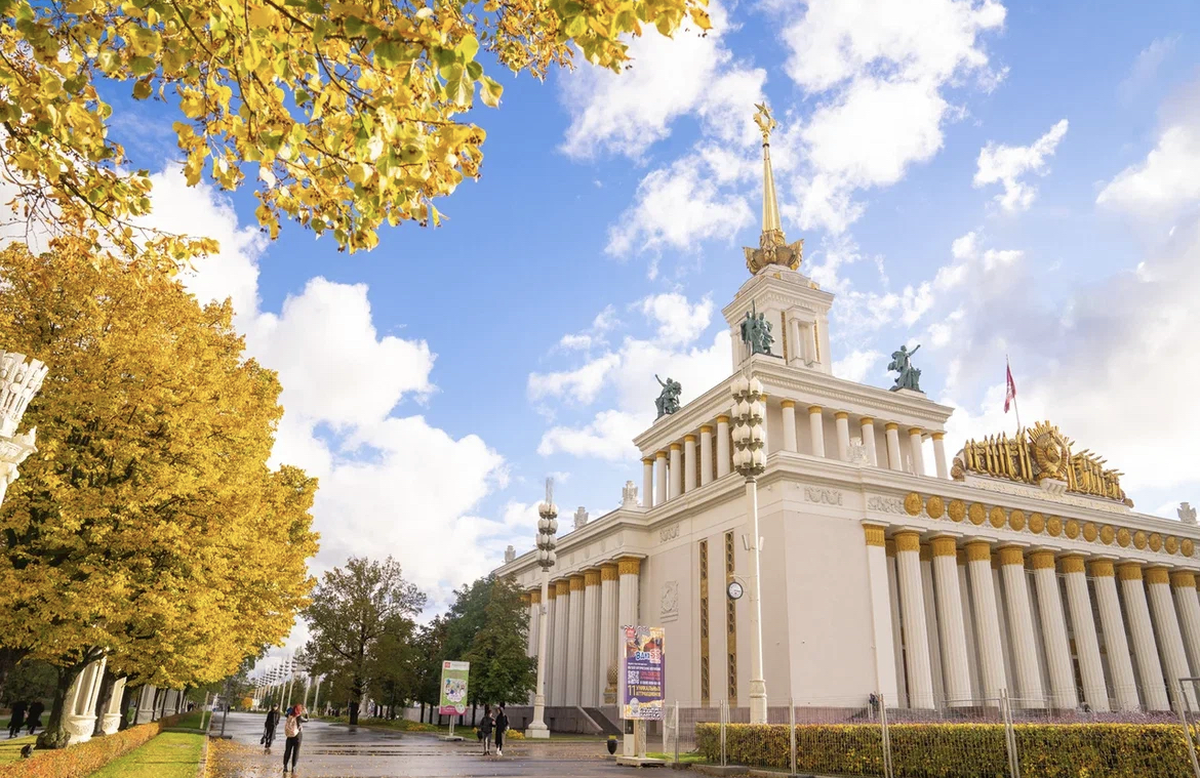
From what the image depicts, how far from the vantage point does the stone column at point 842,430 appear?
3891 cm

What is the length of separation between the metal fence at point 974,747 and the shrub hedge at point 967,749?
0.02 m

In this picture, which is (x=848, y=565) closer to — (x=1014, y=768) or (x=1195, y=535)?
(x=1014, y=768)

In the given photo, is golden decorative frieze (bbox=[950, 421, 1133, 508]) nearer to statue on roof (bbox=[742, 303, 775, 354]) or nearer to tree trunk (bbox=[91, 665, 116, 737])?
statue on roof (bbox=[742, 303, 775, 354])

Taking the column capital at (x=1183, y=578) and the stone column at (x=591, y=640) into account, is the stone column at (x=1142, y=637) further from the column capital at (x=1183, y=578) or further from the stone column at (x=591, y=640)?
the stone column at (x=591, y=640)

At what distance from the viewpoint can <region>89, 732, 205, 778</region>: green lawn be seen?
13570mm

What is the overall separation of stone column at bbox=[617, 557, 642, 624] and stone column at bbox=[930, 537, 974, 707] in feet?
47.4

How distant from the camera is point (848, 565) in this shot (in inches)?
1225

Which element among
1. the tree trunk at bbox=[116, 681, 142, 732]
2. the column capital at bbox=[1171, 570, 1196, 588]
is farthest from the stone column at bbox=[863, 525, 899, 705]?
the tree trunk at bbox=[116, 681, 142, 732]

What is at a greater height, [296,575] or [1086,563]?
[1086,563]

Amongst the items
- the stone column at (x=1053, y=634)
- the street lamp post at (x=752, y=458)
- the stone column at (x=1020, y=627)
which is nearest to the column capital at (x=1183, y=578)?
the stone column at (x=1053, y=634)

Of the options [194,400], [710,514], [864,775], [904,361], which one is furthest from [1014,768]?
[904,361]

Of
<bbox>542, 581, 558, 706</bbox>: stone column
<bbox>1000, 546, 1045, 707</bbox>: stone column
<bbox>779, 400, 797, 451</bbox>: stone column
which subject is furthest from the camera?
<bbox>542, 581, 558, 706</bbox>: stone column

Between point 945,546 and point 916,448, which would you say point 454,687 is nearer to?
point 945,546

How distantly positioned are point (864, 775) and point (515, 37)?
16022 mm
